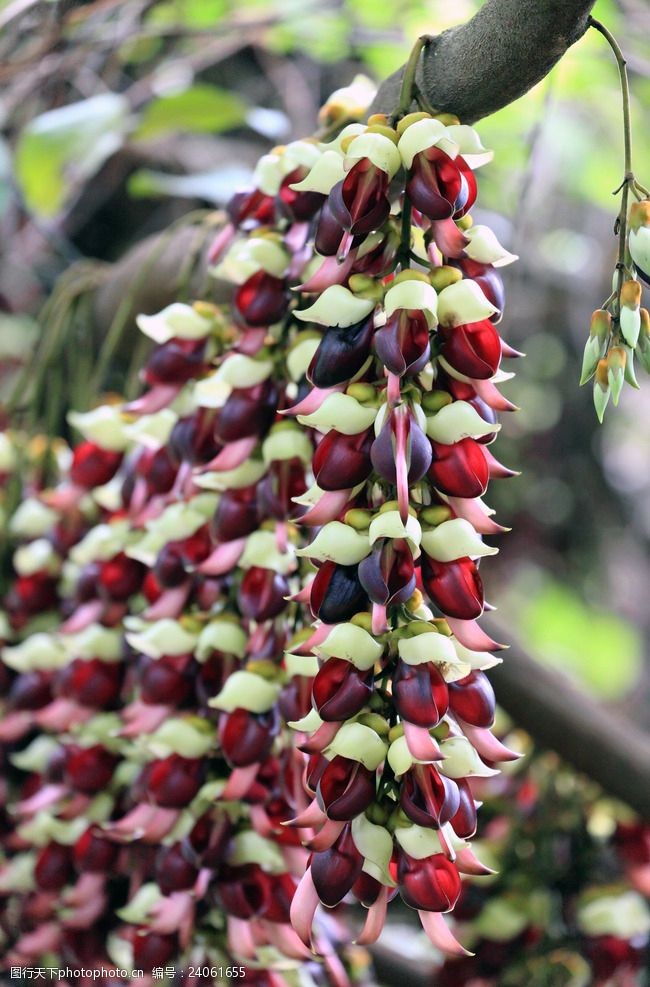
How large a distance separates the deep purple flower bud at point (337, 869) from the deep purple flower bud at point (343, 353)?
0.21m

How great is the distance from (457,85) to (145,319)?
0.90 feet

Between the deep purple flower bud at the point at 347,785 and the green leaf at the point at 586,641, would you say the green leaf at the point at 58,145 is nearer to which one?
the deep purple flower bud at the point at 347,785

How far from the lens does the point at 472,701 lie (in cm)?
53

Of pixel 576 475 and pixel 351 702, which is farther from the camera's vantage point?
pixel 576 475

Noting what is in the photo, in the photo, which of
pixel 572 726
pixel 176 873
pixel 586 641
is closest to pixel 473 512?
pixel 176 873

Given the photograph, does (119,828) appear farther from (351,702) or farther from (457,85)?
(457,85)

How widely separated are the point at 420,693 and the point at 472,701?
5 centimetres

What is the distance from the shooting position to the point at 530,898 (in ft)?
3.53

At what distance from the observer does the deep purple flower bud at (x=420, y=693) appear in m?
0.48

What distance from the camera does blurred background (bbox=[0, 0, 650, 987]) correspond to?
1206 mm

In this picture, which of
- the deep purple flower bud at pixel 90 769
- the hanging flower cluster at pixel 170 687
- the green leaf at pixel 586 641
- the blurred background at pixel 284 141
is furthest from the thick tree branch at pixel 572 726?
the green leaf at pixel 586 641

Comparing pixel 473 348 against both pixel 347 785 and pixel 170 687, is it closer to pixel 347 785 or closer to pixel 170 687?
pixel 347 785

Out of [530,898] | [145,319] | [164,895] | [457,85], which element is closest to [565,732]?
[530,898]

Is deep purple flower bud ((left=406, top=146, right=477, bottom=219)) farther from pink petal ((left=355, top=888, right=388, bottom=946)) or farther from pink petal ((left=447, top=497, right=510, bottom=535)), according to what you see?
pink petal ((left=355, top=888, right=388, bottom=946))
